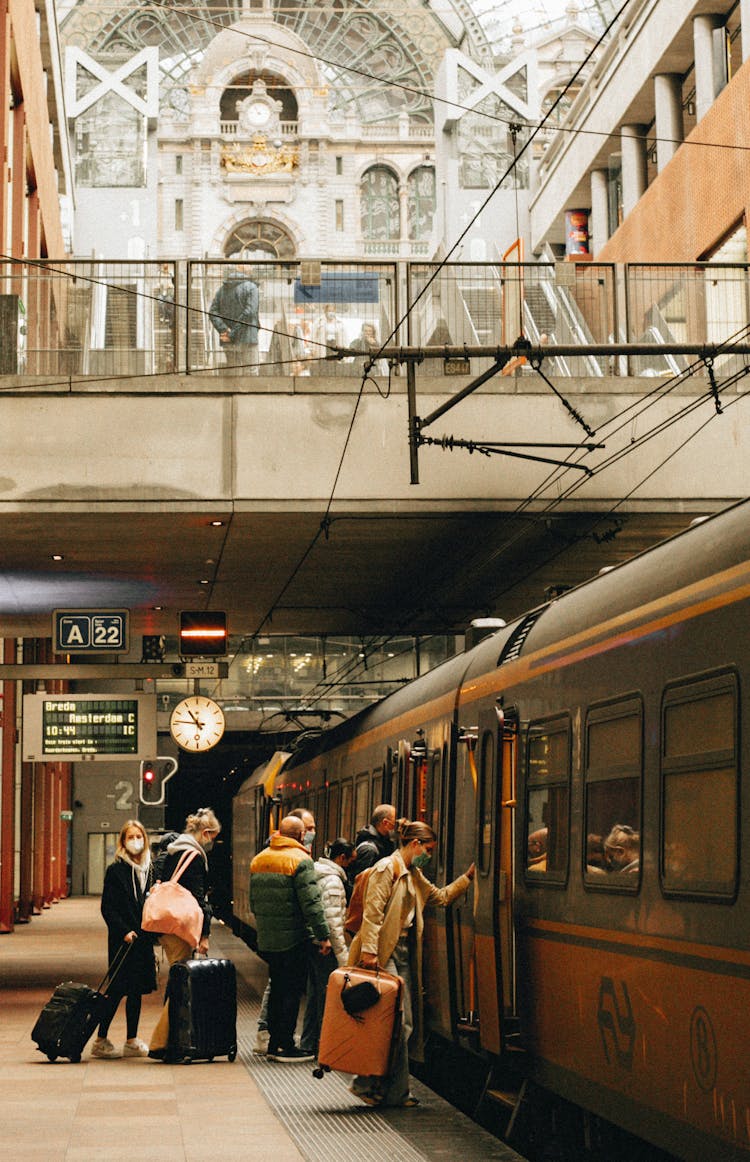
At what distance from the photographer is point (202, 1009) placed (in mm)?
12359

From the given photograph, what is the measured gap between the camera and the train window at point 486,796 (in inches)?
414

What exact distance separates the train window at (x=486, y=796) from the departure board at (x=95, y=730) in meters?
9.46

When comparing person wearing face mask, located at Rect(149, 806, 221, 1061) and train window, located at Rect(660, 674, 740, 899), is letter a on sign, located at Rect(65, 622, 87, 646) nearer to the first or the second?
person wearing face mask, located at Rect(149, 806, 221, 1061)

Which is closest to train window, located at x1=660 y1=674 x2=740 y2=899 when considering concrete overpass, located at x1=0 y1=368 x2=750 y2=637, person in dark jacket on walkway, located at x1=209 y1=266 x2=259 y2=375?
concrete overpass, located at x1=0 y1=368 x2=750 y2=637

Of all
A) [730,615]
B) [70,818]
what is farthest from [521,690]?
[70,818]

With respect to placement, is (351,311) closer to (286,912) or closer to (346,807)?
(346,807)

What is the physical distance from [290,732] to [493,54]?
81112 millimetres

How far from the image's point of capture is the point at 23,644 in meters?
36.8

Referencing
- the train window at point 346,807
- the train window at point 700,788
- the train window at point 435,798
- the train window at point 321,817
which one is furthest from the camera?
the train window at point 321,817

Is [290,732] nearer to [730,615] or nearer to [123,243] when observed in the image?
[123,243]

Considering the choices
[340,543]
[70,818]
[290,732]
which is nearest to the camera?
[340,543]

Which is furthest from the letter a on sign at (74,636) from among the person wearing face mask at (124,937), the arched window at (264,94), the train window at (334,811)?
the arched window at (264,94)

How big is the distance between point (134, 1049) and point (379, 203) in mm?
116839

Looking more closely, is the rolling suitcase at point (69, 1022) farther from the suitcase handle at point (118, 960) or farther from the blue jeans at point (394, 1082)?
the blue jeans at point (394, 1082)
